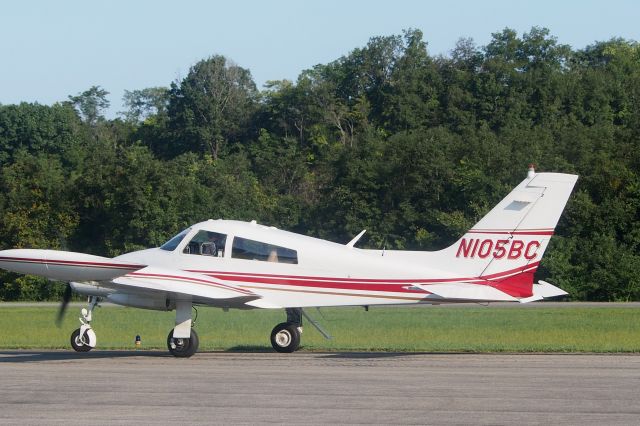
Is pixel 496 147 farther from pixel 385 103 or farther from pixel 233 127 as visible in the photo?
pixel 233 127

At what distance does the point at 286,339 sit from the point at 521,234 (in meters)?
4.94

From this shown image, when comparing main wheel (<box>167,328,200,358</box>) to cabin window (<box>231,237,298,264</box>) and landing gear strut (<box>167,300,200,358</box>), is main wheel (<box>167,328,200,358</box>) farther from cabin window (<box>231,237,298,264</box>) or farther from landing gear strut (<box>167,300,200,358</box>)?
cabin window (<box>231,237,298,264</box>)

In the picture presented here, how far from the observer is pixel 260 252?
20.0m

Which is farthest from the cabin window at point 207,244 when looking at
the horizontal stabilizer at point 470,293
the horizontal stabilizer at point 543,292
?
the horizontal stabilizer at point 543,292

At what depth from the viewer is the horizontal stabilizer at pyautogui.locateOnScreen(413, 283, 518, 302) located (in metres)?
18.1

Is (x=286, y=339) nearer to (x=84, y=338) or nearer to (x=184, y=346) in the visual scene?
(x=184, y=346)

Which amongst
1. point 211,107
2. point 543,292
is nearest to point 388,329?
point 543,292

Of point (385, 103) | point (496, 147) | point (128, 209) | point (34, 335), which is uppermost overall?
point (385, 103)

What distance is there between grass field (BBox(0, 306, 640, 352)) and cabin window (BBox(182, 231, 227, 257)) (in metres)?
2.56

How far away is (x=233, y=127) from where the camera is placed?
8769 centimetres

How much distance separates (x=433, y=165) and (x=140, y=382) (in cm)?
4148

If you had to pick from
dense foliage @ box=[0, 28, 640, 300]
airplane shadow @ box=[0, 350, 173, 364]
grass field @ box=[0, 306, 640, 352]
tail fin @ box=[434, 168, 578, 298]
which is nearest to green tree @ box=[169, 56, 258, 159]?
dense foliage @ box=[0, 28, 640, 300]

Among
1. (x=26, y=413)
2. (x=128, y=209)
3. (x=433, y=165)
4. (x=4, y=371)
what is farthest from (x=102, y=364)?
(x=433, y=165)

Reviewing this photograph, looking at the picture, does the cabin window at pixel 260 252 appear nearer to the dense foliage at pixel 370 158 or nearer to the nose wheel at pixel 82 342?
the nose wheel at pixel 82 342
